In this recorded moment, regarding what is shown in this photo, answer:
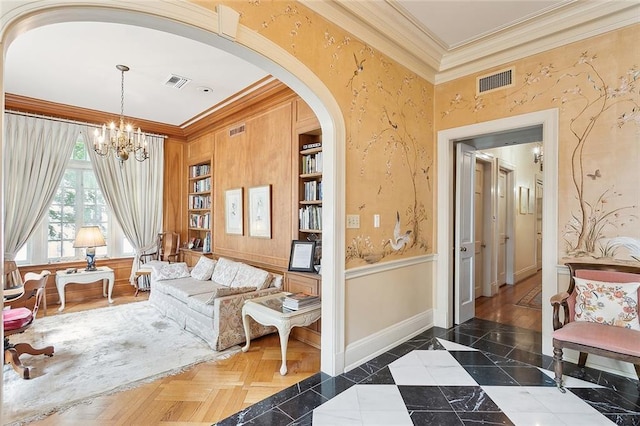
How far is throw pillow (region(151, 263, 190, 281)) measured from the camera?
4.79 meters

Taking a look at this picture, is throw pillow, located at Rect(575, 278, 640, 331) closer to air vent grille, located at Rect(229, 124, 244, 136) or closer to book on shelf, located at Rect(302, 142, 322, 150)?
book on shelf, located at Rect(302, 142, 322, 150)

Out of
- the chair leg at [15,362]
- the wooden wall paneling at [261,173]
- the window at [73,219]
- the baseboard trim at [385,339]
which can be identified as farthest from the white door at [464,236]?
the window at [73,219]

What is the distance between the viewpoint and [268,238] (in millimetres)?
4281

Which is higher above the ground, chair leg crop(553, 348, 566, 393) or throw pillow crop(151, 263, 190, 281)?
throw pillow crop(151, 263, 190, 281)

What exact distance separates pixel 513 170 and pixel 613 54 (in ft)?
12.4

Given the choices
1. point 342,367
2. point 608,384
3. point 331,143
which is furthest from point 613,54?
point 342,367

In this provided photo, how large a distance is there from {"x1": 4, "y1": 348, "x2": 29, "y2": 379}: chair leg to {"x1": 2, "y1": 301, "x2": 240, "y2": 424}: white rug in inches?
2.0

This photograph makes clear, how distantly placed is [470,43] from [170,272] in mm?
5010

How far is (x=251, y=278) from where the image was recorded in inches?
155

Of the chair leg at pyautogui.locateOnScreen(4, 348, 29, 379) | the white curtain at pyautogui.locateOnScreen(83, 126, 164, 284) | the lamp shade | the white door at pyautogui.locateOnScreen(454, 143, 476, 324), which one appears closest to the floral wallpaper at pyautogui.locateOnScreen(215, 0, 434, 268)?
the white door at pyautogui.locateOnScreen(454, 143, 476, 324)

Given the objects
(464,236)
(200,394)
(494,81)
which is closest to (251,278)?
(200,394)

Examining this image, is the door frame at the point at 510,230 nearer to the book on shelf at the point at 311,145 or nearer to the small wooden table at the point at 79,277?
the book on shelf at the point at 311,145

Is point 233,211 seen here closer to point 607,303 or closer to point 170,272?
point 170,272

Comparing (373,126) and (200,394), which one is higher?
(373,126)
